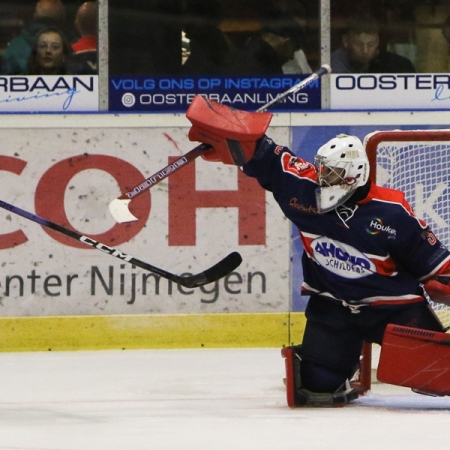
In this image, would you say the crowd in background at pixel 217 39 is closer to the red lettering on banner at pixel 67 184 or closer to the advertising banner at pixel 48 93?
the advertising banner at pixel 48 93

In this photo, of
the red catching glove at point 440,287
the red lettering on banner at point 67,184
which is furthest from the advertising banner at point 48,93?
the red catching glove at point 440,287

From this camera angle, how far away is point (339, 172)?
14.3 ft

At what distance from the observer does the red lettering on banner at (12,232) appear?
5977 millimetres

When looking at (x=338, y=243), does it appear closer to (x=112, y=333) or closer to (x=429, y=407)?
(x=429, y=407)

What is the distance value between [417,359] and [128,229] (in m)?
2.04

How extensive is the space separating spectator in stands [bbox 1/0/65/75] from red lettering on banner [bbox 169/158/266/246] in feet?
2.93

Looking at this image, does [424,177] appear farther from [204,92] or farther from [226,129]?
[226,129]

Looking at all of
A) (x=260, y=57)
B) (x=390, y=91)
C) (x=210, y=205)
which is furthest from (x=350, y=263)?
(x=260, y=57)

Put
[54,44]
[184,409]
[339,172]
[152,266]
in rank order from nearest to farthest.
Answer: [339,172] < [184,409] < [152,266] < [54,44]

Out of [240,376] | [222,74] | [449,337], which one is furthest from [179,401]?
[222,74]

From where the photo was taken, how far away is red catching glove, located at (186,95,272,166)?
4434 millimetres

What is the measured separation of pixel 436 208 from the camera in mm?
5625

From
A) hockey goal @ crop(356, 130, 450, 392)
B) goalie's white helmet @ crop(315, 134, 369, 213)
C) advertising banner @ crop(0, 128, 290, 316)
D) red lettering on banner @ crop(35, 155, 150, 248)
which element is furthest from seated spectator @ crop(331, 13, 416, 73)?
goalie's white helmet @ crop(315, 134, 369, 213)

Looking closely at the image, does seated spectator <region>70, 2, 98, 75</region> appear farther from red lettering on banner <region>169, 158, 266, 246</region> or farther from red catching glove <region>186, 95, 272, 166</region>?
red catching glove <region>186, 95, 272, 166</region>
